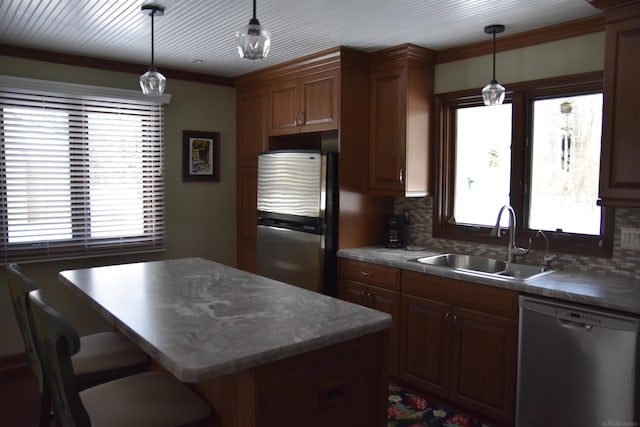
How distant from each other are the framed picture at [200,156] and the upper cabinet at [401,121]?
1.61 metres

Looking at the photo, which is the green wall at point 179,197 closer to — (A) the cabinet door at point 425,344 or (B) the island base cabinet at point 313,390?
(A) the cabinet door at point 425,344

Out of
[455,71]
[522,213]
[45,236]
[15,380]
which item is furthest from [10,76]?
[522,213]

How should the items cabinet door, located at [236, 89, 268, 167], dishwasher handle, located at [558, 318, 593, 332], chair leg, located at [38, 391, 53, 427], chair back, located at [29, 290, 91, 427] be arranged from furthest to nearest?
A: cabinet door, located at [236, 89, 268, 167]
dishwasher handle, located at [558, 318, 593, 332]
chair leg, located at [38, 391, 53, 427]
chair back, located at [29, 290, 91, 427]

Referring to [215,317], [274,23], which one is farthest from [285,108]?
[215,317]

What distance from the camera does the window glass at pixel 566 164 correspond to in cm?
297

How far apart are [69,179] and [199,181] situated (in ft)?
3.55

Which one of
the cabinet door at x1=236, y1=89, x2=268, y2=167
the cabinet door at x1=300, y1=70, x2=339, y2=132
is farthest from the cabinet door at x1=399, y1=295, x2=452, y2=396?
the cabinet door at x1=236, y1=89, x2=268, y2=167

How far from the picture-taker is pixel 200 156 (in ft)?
14.7

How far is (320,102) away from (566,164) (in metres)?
1.74

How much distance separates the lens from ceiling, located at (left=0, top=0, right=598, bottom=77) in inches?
104

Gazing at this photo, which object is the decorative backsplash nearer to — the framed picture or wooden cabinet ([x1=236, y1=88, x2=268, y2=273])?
wooden cabinet ([x1=236, y1=88, x2=268, y2=273])

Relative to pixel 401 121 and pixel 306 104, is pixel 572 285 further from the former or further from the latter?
pixel 306 104

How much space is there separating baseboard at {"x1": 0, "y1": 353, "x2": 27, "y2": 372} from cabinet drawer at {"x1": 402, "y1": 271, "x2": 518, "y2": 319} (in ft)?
9.27

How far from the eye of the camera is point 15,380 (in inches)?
136
